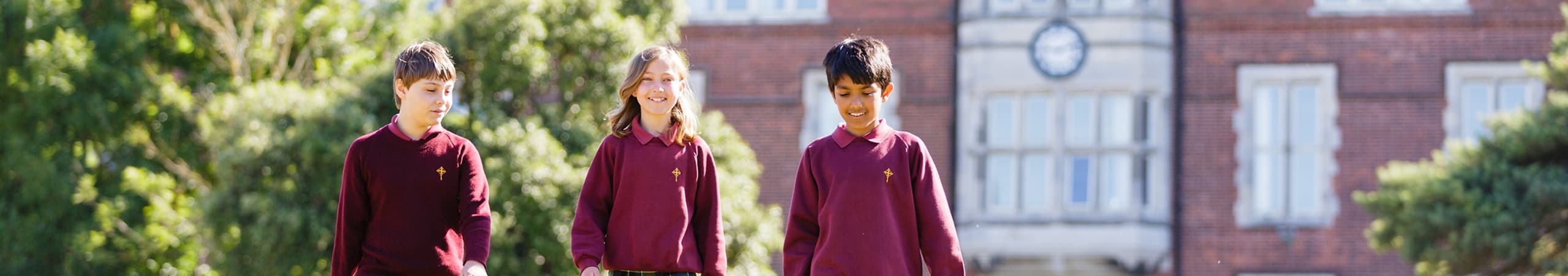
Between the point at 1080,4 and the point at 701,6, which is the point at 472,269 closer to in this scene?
the point at 1080,4

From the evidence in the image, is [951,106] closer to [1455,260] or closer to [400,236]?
[1455,260]

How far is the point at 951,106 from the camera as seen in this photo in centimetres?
1759

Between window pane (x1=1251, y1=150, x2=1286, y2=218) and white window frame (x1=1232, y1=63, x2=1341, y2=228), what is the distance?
0.08 ft

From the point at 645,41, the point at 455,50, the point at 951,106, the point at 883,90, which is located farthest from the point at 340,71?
the point at 883,90

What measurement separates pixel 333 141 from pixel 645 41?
2266 millimetres

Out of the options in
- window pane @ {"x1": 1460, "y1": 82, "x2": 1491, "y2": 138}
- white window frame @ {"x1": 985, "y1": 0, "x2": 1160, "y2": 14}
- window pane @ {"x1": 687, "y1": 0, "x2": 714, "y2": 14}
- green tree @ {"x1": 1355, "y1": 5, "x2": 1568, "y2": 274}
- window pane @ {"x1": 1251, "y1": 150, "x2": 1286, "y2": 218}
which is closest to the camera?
green tree @ {"x1": 1355, "y1": 5, "x2": 1568, "y2": 274}

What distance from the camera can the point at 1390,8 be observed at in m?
17.2

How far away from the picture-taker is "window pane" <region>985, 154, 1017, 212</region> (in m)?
17.2

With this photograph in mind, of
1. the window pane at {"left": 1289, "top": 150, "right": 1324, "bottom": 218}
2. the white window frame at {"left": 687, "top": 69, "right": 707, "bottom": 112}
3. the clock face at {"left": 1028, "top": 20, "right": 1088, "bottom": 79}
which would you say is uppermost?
the clock face at {"left": 1028, "top": 20, "right": 1088, "bottom": 79}

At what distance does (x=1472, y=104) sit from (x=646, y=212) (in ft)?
43.8

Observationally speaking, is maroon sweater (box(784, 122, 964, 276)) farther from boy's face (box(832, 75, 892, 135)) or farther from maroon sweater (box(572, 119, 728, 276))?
maroon sweater (box(572, 119, 728, 276))

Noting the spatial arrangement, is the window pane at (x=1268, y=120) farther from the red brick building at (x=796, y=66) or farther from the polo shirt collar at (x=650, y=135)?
the polo shirt collar at (x=650, y=135)

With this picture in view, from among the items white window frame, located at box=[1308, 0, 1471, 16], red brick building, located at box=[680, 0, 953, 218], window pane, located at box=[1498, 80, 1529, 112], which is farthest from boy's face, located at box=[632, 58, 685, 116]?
window pane, located at box=[1498, 80, 1529, 112]

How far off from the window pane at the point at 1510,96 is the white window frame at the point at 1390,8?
2.52ft
